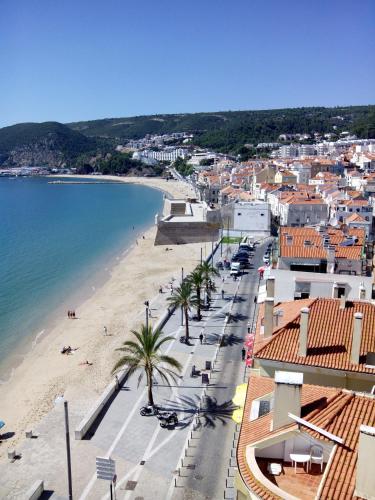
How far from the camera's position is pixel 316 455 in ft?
29.1

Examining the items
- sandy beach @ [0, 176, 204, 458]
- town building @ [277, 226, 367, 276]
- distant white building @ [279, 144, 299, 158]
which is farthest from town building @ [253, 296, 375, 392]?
distant white building @ [279, 144, 299, 158]

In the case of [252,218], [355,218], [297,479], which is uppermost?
[355,218]

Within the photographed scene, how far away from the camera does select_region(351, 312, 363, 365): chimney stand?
44.8 ft

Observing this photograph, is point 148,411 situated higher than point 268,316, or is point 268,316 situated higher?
point 268,316

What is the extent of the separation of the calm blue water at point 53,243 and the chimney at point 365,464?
27.6 meters

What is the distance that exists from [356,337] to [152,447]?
8.49 metres

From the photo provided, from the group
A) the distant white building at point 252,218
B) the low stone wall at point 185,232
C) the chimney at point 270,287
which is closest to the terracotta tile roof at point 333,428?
the chimney at point 270,287

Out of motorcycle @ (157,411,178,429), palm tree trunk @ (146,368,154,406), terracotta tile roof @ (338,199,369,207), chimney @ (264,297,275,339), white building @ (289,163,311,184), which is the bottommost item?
motorcycle @ (157,411,178,429)

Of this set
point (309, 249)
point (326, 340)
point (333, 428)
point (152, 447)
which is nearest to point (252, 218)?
point (309, 249)

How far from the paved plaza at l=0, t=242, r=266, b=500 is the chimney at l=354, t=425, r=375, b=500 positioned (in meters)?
8.32

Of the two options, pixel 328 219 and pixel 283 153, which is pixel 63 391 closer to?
pixel 328 219

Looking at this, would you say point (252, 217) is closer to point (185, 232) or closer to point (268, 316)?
point (185, 232)

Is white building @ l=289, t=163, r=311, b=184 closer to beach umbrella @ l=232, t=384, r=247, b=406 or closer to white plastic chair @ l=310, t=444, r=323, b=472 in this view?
beach umbrella @ l=232, t=384, r=247, b=406

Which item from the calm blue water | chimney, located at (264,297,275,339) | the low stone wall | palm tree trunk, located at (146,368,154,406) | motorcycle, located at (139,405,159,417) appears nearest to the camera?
chimney, located at (264,297,275,339)
